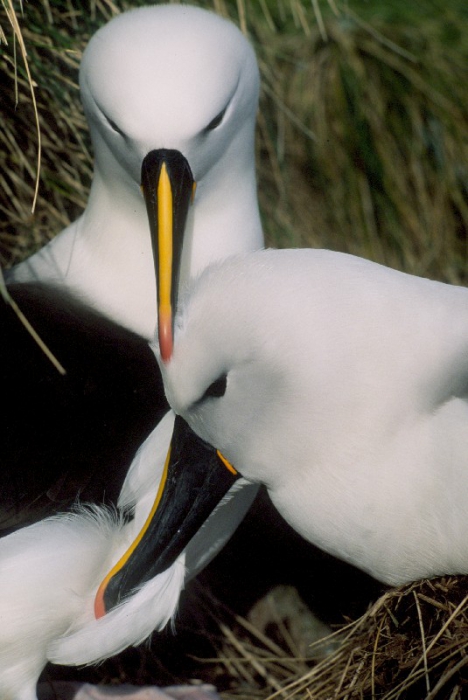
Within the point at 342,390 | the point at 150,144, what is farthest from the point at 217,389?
the point at 150,144

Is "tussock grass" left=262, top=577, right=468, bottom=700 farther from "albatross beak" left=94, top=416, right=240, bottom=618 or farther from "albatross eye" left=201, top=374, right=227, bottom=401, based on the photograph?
"albatross eye" left=201, top=374, right=227, bottom=401

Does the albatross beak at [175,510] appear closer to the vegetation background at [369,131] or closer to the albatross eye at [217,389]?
the albatross eye at [217,389]

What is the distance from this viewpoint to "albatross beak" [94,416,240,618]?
8.58 ft

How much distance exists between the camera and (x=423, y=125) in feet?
14.9

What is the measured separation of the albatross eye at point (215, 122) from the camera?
2.83 meters

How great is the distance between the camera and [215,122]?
2861mm

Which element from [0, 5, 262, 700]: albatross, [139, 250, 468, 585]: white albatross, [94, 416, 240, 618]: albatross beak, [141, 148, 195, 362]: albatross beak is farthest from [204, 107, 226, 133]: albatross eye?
[94, 416, 240, 618]: albatross beak

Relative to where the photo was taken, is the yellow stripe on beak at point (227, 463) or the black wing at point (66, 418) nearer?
the yellow stripe on beak at point (227, 463)

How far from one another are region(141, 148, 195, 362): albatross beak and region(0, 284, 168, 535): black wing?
362 mm

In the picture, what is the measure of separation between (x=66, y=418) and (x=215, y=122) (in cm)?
89

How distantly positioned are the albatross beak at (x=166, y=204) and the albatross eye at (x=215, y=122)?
114mm

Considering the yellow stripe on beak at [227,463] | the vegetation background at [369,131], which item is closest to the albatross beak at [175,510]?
the yellow stripe on beak at [227,463]

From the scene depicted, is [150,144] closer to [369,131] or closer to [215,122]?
[215,122]

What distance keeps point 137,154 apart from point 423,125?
6.83 ft
